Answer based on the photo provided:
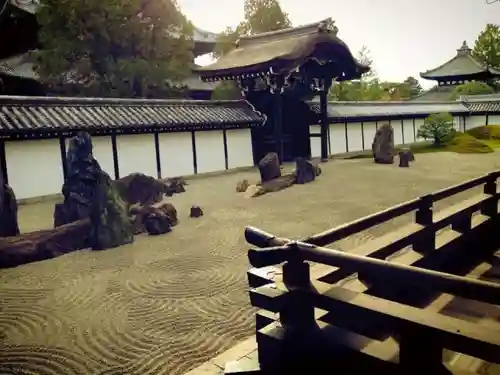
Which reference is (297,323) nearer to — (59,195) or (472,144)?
(59,195)

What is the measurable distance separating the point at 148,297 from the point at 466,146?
1007 inches

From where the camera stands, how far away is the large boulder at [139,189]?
1323cm

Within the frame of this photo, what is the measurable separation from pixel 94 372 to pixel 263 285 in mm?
2106

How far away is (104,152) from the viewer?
53.3 ft

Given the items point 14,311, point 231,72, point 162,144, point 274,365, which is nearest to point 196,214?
point 14,311

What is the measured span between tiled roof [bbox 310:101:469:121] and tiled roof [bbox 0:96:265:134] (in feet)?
22.4

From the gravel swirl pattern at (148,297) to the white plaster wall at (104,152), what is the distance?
3.84m

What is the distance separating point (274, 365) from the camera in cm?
343

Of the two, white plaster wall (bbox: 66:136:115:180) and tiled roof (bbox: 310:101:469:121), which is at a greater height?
tiled roof (bbox: 310:101:469:121)

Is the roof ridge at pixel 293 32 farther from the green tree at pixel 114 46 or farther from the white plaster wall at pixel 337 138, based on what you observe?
the white plaster wall at pixel 337 138

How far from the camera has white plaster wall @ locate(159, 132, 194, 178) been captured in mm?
18094

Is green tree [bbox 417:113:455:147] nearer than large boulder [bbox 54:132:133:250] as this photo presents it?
No

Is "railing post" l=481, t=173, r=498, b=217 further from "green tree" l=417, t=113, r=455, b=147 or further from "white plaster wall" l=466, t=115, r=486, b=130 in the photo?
"white plaster wall" l=466, t=115, r=486, b=130

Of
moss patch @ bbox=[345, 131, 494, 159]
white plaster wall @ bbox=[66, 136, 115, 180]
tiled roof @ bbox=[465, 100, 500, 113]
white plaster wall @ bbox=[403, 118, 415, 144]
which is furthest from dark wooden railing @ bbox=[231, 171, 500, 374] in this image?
tiled roof @ bbox=[465, 100, 500, 113]
